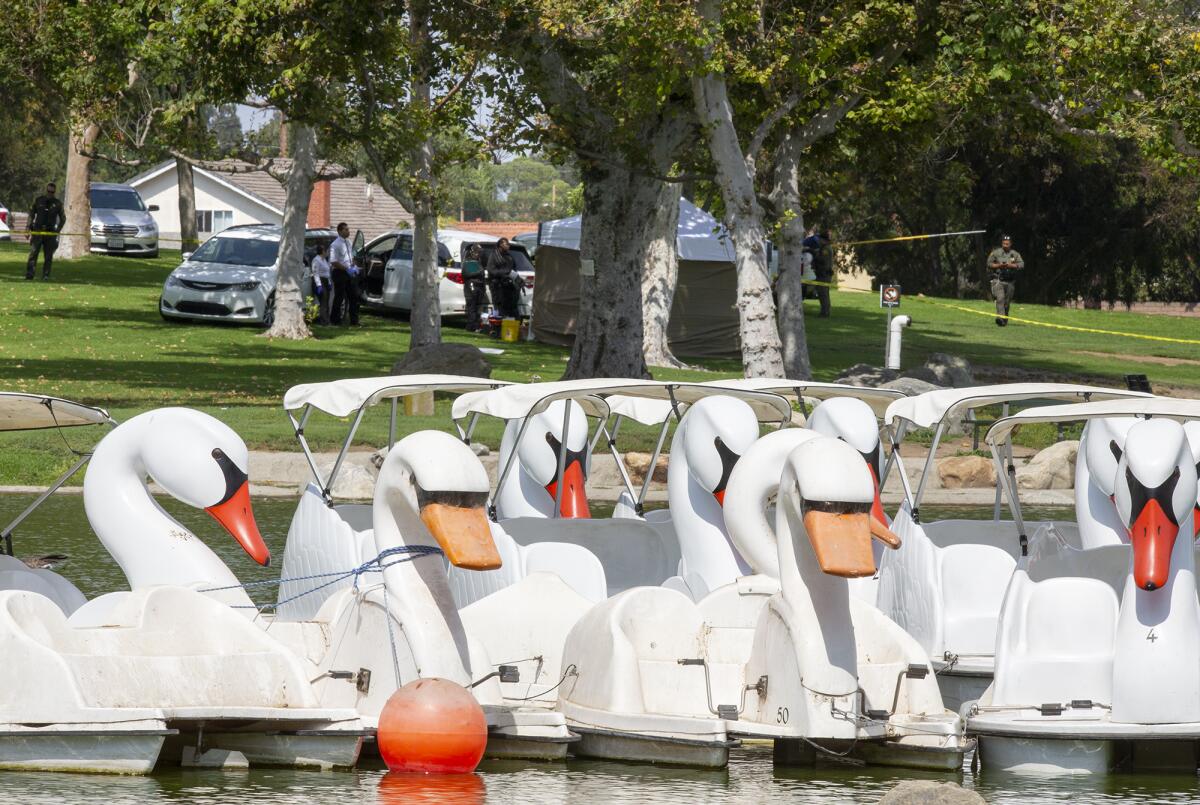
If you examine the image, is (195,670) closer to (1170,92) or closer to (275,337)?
(1170,92)

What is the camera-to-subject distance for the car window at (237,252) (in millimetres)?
34603

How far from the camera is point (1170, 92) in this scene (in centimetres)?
2295

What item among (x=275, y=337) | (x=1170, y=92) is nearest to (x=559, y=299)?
(x=275, y=337)

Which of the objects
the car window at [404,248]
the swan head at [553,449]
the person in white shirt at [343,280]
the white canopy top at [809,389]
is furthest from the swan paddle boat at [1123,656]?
the car window at [404,248]

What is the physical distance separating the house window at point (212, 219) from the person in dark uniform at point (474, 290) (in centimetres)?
5236

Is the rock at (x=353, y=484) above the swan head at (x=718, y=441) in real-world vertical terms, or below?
below

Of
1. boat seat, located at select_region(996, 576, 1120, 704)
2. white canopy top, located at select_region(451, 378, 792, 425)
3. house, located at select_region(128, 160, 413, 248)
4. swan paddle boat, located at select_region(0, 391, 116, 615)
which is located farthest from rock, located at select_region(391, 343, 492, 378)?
house, located at select_region(128, 160, 413, 248)

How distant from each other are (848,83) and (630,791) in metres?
17.3

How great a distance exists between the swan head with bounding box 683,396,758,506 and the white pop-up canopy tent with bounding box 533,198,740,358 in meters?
22.0

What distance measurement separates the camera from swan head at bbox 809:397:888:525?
12375 millimetres

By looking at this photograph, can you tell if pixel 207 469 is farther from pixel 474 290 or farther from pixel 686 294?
pixel 474 290

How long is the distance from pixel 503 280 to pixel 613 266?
9.14 m

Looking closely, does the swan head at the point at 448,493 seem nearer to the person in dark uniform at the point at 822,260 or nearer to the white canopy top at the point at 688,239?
the white canopy top at the point at 688,239

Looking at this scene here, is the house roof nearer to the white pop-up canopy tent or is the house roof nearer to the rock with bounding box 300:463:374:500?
the white pop-up canopy tent
